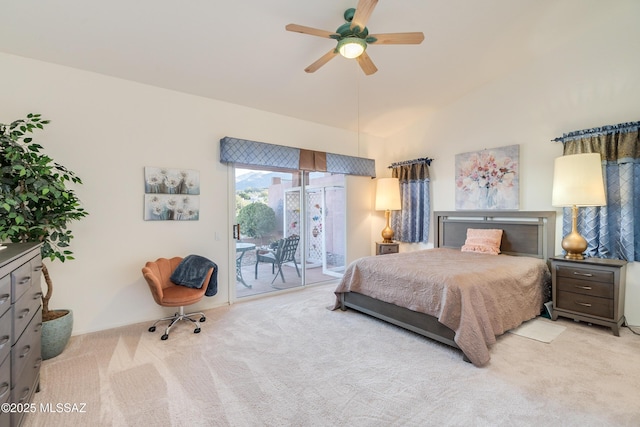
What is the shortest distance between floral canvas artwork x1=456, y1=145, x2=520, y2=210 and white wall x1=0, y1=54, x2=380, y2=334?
12.0ft

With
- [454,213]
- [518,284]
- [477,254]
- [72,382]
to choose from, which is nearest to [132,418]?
[72,382]

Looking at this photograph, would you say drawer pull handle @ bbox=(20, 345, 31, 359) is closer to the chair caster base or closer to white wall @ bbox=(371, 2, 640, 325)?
the chair caster base

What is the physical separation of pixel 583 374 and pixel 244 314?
3.34 meters

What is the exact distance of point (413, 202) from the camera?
5.40 m

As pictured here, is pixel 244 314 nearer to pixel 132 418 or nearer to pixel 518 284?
pixel 132 418

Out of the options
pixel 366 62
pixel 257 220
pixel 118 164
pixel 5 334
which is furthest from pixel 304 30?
pixel 257 220

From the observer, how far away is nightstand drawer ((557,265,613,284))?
3.08 metres

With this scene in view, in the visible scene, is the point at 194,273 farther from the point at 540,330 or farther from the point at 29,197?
the point at 540,330

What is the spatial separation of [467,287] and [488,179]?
2495mm

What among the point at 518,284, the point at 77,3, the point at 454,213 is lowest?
the point at 518,284

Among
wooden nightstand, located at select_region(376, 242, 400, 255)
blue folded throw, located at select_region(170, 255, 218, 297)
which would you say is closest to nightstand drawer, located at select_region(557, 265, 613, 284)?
wooden nightstand, located at select_region(376, 242, 400, 255)

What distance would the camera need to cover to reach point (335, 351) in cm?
274

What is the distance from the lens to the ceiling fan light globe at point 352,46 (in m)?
2.53

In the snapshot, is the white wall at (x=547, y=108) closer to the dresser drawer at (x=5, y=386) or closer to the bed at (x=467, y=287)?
the bed at (x=467, y=287)
